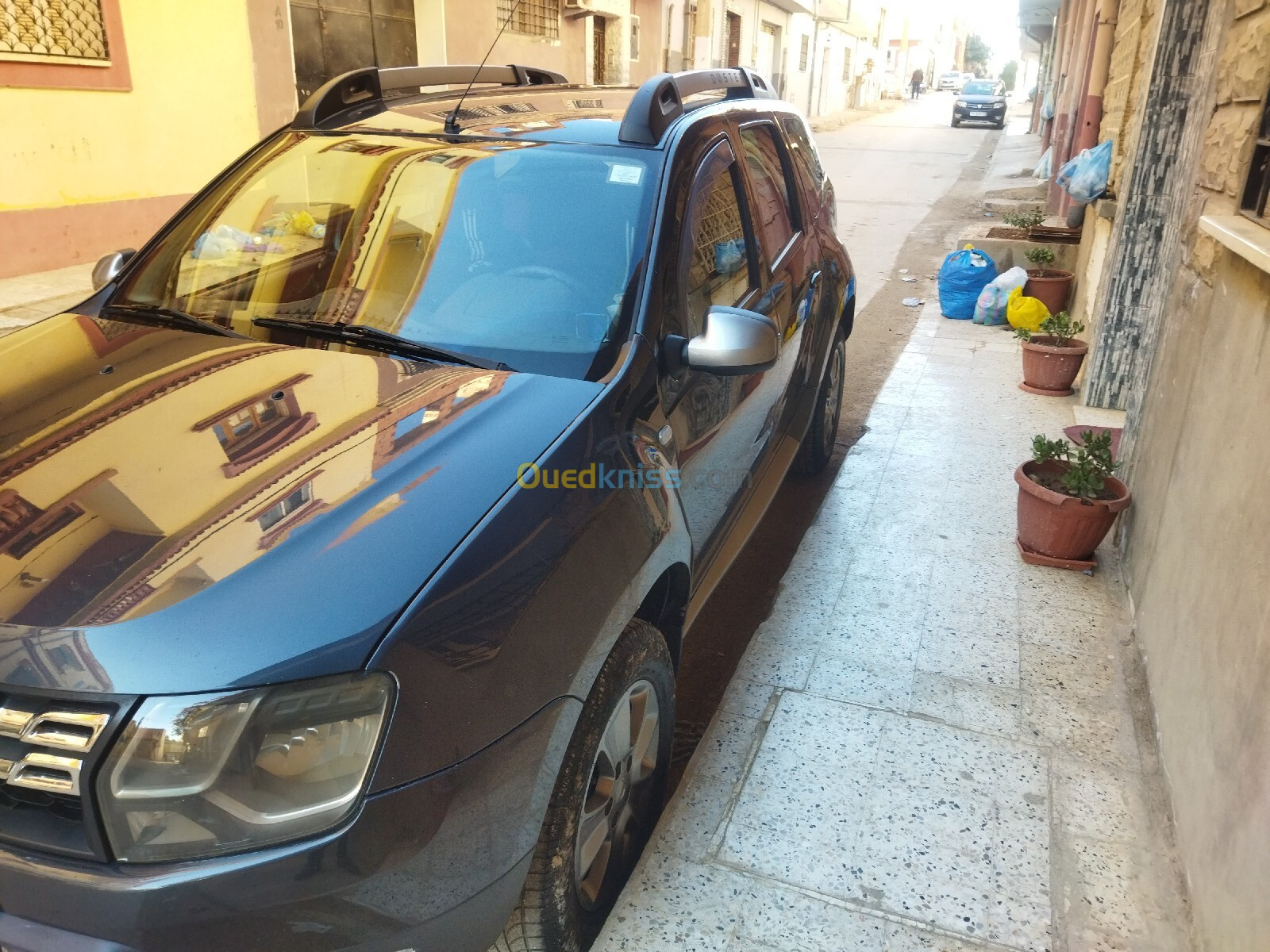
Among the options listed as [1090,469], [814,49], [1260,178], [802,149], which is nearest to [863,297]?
[802,149]

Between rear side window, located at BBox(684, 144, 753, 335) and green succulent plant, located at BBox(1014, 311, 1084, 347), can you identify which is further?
green succulent plant, located at BBox(1014, 311, 1084, 347)

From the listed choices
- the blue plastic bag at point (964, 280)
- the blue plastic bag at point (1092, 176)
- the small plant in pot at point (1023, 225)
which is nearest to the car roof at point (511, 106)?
the blue plastic bag at point (1092, 176)

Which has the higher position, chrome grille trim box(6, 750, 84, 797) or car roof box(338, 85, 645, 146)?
car roof box(338, 85, 645, 146)

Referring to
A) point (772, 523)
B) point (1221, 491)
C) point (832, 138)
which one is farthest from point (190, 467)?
point (832, 138)

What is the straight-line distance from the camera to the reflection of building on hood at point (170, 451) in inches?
58.1

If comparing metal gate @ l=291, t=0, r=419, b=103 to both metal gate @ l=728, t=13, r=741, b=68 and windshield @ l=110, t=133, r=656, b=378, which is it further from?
metal gate @ l=728, t=13, r=741, b=68

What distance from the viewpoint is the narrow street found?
2.26 m

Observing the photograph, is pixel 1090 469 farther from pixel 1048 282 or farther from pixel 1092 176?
pixel 1048 282

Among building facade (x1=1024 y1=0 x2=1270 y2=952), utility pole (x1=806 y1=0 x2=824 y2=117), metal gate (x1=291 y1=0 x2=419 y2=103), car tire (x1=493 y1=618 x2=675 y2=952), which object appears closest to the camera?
car tire (x1=493 y1=618 x2=675 y2=952)

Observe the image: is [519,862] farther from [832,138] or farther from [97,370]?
[832,138]

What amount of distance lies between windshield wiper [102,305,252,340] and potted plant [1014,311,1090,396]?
5.15m

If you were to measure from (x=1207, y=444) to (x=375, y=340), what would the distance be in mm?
2467

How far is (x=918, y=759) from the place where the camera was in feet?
9.18

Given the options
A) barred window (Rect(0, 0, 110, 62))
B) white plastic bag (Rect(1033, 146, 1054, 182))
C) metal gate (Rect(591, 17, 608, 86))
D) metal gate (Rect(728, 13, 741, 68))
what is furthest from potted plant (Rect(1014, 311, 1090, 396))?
metal gate (Rect(728, 13, 741, 68))
